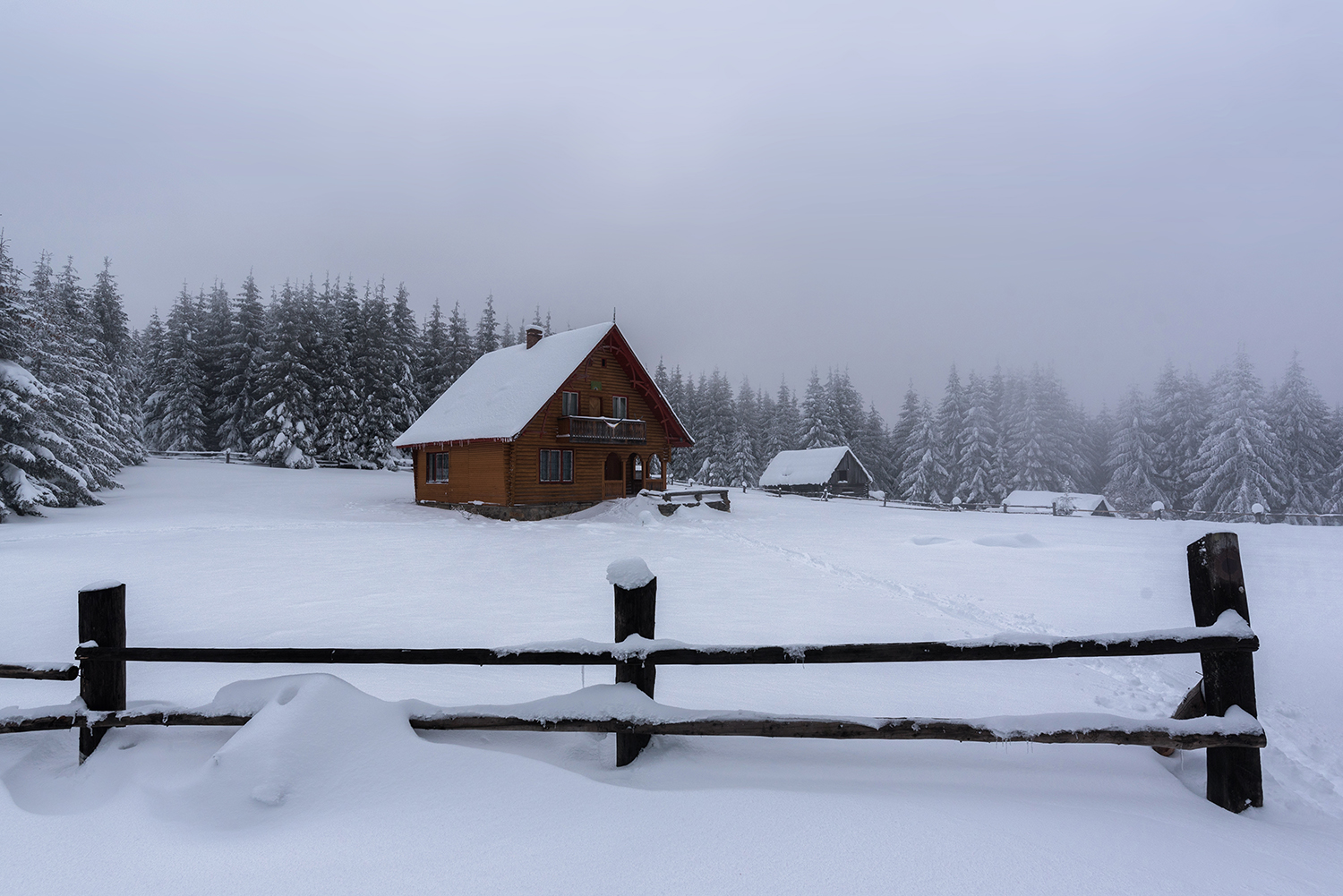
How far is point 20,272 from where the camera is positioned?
23719 millimetres

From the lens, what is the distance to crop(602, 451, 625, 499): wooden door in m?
29.3

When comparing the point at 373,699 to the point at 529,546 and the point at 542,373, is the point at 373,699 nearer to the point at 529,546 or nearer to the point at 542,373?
the point at 529,546

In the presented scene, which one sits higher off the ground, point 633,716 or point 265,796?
point 633,716

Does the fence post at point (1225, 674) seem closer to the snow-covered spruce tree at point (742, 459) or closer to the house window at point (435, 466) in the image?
the house window at point (435, 466)

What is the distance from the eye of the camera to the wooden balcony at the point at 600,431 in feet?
88.6

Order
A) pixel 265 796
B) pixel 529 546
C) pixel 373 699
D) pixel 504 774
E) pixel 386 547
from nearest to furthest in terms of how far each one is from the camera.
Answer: pixel 265 796, pixel 504 774, pixel 373 699, pixel 386 547, pixel 529 546

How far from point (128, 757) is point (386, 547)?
43.4 ft

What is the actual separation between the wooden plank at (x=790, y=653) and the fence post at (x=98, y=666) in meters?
0.08

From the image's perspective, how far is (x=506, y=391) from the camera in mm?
28969

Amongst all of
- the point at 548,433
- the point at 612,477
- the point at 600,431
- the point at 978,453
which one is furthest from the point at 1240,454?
the point at 548,433

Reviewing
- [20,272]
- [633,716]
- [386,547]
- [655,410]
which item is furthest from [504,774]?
[20,272]

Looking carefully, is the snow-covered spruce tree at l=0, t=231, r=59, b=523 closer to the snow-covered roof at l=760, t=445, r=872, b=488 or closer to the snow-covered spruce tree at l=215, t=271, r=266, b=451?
the snow-covered spruce tree at l=215, t=271, r=266, b=451

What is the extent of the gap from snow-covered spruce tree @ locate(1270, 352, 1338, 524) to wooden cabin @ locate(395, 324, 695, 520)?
45.5 meters

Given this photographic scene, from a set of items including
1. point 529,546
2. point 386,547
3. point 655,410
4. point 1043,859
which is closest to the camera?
point 1043,859
